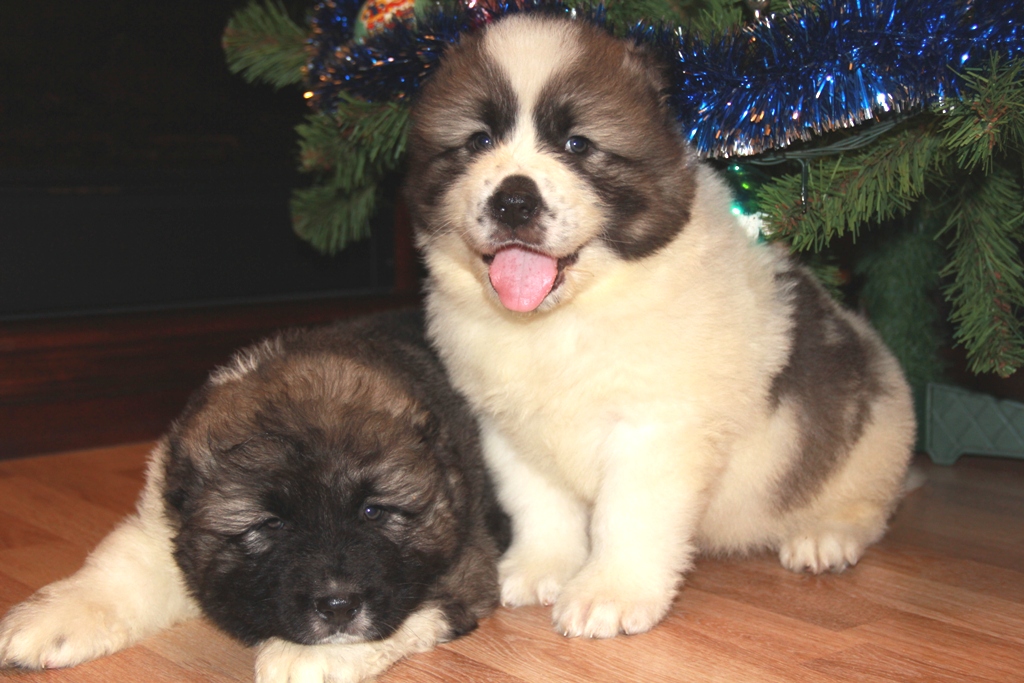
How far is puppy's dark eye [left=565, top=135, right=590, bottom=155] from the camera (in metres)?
2.21

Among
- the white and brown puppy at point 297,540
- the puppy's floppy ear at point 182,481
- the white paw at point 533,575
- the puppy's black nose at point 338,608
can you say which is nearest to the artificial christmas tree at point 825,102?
the white and brown puppy at point 297,540

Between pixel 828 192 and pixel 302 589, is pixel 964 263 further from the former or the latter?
pixel 302 589

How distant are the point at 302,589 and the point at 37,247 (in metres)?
2.52

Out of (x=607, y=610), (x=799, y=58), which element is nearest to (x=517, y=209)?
(x=799, y=58)

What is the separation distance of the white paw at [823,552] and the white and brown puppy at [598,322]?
0.66 feet

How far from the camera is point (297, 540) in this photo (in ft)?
6.49

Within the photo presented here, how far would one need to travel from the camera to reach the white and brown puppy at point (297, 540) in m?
1.96

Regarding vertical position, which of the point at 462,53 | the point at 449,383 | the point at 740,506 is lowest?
the point at 740,506

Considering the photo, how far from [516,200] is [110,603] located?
4.02 ft

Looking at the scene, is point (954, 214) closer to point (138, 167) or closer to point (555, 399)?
point (555, 399)

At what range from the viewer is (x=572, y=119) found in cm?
219

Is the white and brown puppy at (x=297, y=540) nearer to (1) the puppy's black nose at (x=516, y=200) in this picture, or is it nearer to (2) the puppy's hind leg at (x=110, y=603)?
(2) the puppy's hind leg at (x=110, y=603)

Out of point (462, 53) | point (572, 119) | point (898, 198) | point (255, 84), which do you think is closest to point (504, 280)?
point (572, 119)

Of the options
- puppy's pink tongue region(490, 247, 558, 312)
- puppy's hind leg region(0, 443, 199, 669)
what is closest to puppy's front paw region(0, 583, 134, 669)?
puppy's hind leg region(0, 443, 199, 669)
